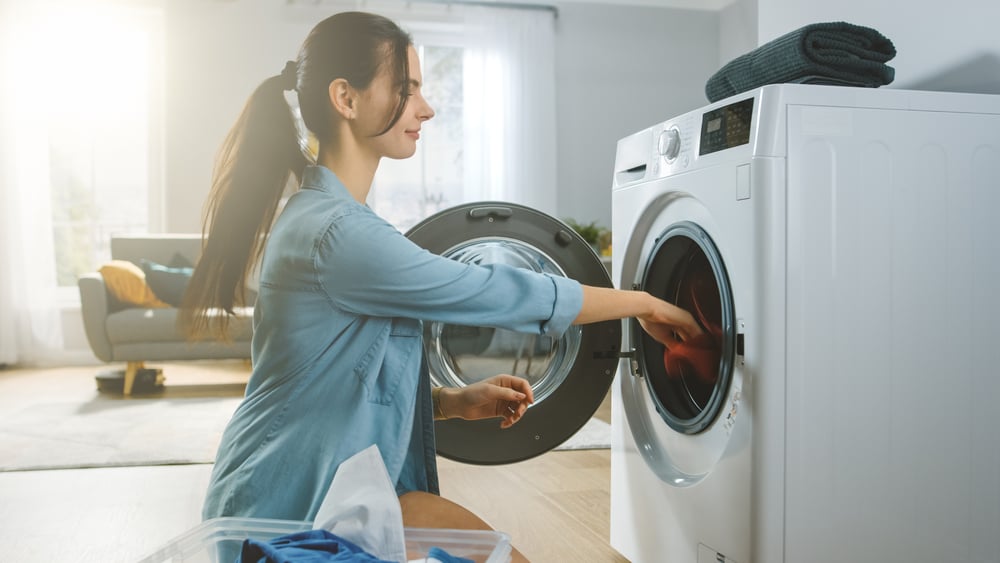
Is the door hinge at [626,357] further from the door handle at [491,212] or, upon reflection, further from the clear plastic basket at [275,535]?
the clear plastic basket at [275,535]

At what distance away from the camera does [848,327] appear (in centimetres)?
115

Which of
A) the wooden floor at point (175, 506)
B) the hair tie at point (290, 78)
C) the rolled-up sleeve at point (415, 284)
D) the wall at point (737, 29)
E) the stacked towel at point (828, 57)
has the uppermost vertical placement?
the wall at point (737, 29)

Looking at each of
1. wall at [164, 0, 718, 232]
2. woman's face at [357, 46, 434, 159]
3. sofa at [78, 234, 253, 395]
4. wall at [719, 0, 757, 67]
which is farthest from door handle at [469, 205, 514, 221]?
wall at [719, 0, 757, 67]

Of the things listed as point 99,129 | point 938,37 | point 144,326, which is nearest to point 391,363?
point 938,37

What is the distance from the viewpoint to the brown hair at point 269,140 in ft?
3.62

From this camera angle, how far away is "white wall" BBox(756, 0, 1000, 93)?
4.53ft

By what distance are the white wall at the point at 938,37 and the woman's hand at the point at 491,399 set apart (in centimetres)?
90

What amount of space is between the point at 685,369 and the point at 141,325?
319 centimetres

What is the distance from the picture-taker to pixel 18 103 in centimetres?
505

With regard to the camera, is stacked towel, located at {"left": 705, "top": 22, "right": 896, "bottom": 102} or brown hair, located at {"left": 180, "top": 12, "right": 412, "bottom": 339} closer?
brown hair, located at {"left": 180, "top": 12, "right": 412, "bottom": 339}

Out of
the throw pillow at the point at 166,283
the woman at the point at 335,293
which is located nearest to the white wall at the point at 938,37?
the woman at the point at 335,293

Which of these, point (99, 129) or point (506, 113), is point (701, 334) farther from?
point (99, 129)

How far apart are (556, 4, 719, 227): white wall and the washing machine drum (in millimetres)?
4146

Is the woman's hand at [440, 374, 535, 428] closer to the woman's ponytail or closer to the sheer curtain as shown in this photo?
A: the woman's ponytail
